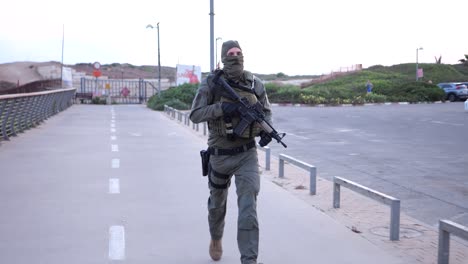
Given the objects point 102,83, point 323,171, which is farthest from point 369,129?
point 102,83

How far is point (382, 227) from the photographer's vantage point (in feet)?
24.2

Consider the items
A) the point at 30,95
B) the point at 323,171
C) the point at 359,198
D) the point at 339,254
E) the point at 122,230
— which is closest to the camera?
the point at 339,254

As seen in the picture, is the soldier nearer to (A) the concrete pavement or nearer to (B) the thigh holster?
(B) the thigh holster

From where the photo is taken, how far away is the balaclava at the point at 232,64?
534 centimetres

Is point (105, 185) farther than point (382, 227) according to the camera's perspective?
Yes

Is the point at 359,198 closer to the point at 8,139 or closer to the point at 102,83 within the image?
the point at 8,139

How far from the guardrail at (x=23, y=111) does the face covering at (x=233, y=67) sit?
1193 centimetres

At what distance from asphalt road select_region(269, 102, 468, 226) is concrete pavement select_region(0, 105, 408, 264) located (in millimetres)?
1690

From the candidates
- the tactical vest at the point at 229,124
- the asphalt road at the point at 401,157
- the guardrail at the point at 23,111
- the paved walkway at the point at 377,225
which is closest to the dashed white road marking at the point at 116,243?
the tactical vest at the point at 229,124

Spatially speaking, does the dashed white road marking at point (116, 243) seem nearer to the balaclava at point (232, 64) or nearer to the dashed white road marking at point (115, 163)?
the balaclava at point (232, 64)

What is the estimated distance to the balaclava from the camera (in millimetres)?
5340

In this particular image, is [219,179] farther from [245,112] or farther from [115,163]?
[115,163]

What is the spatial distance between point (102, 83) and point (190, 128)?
33500 millimetres

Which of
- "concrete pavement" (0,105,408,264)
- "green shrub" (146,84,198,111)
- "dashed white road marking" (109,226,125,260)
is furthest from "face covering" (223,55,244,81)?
"green shrub" (146,84,198,111)
